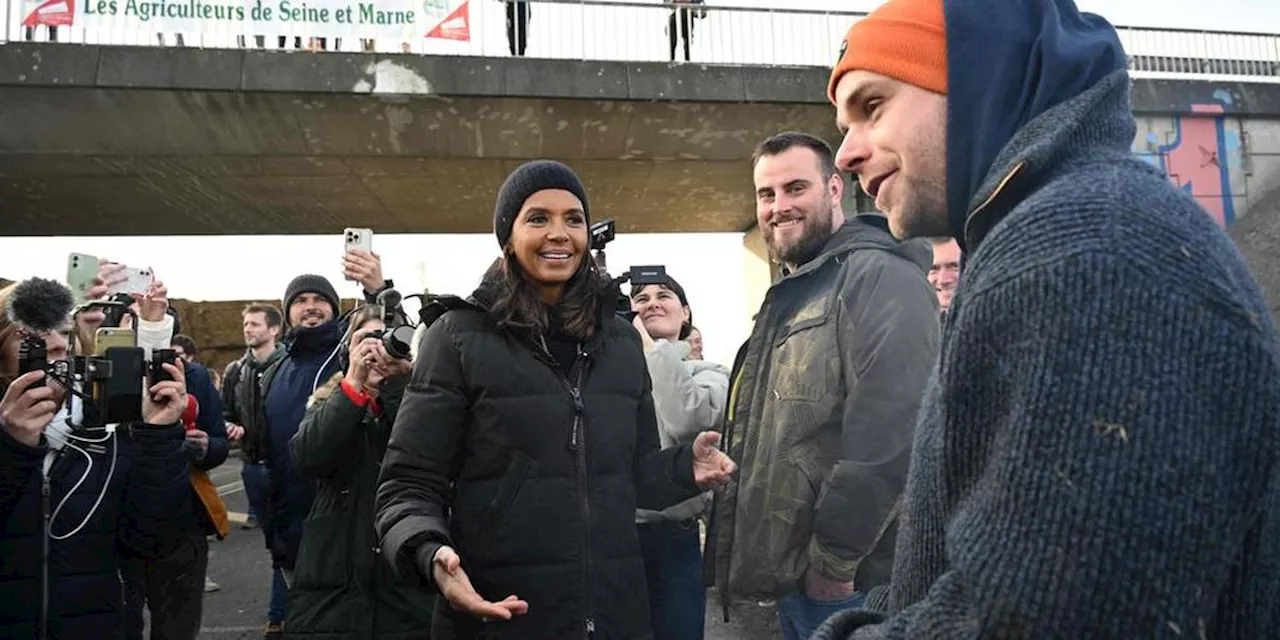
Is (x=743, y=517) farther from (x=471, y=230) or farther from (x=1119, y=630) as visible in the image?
(x=471, y=230)

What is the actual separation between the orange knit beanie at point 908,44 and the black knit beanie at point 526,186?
4.36ft

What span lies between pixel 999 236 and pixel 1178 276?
18 cm

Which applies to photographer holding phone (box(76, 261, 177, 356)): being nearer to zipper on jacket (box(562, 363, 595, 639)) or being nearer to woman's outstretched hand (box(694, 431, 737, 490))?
zipper on jacket (box(562, 363, 595, 639))

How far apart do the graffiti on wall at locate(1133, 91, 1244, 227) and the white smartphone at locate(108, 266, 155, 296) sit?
39.0 ft

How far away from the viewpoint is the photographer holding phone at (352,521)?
2.74m

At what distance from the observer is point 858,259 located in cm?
235

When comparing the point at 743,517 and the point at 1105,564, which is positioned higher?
the point at 1105,564

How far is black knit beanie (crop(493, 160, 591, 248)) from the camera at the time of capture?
7.72ft

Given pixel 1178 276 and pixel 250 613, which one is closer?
pixel 1178 276

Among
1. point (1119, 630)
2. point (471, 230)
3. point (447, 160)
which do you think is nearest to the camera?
point (1119, 630)

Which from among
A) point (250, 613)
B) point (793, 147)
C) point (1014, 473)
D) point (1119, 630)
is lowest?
point (250, 613)

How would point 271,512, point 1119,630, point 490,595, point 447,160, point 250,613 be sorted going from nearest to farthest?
point 1119,630 < point 490,595 < point 271,512 < point 250,613 < point 447,160

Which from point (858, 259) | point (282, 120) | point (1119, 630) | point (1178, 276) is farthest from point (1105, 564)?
point (282, 120)

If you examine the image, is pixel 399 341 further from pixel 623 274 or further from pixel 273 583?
pixel 273 583
